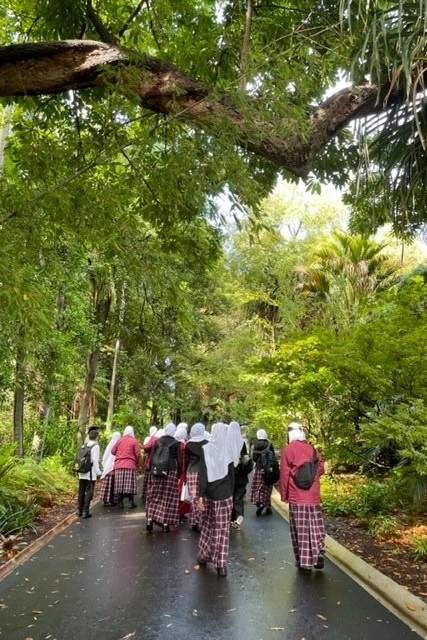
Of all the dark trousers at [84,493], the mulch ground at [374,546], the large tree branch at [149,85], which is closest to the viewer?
the large tree branch at [149,85]

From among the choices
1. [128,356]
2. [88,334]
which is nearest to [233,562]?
[88,334]

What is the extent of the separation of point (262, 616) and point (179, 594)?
3.39ft

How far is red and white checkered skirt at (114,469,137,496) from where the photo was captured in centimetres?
1231

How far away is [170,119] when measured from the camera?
404 centimetres

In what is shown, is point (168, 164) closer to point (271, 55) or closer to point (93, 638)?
point (271, 55)

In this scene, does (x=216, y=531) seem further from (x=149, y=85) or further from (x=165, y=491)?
(x=149, y=85)

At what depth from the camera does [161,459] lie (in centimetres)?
925

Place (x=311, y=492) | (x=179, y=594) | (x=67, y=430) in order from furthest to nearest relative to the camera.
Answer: (x=67, y=430), (x=311, y=492), (x=179, y=594)

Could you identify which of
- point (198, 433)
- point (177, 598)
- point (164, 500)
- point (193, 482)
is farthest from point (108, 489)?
point (177, 598)

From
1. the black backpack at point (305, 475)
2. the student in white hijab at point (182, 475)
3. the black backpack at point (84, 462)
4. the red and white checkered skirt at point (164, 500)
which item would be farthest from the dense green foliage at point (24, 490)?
the black backpack at point (305, 475)

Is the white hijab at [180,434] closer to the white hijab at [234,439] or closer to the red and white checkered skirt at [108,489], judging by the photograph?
the white hijab at [234,439]

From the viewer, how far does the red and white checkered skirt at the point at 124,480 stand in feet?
40.4

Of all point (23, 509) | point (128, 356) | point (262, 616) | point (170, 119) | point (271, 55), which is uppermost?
point (128, 356)

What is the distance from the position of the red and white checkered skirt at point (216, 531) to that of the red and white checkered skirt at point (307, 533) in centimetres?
85
